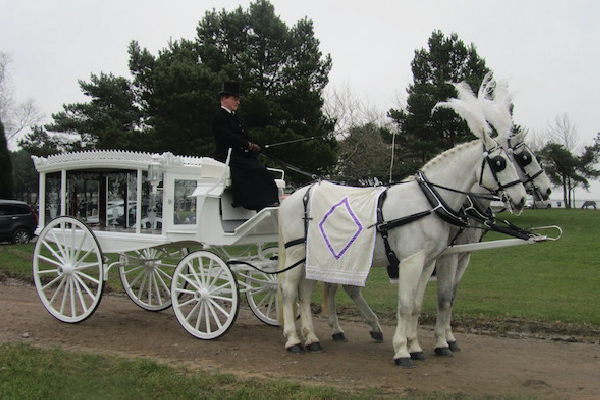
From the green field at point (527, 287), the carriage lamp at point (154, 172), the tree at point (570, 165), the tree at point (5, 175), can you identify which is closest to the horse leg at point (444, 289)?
the green field at point (527, 287)

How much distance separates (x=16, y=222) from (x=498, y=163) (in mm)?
21161

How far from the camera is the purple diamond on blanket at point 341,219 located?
6.09 metres

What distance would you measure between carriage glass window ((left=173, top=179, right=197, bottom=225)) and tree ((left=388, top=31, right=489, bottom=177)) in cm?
1803

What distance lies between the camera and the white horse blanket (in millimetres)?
6008

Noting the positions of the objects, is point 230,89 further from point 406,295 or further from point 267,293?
point 406,295

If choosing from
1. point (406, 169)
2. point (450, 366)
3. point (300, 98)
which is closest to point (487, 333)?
point (450, 366)

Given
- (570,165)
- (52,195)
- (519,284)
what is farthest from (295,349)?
(570,165)

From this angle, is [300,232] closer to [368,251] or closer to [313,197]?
[313,197]

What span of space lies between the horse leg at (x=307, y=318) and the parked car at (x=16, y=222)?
18.7 m

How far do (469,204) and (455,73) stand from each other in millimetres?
22580

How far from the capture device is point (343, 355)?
6391 mm

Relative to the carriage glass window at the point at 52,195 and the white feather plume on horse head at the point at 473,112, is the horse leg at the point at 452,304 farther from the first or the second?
the carriage glass window at the point at 52,195

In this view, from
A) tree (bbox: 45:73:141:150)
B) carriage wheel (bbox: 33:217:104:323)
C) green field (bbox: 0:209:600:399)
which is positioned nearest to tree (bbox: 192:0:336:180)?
tree (bbox: 45:73:141:150)

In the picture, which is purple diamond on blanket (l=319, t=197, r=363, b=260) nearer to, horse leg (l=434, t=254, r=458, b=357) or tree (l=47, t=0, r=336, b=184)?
horse leg (l=434, t=254, r=458, b=357)
